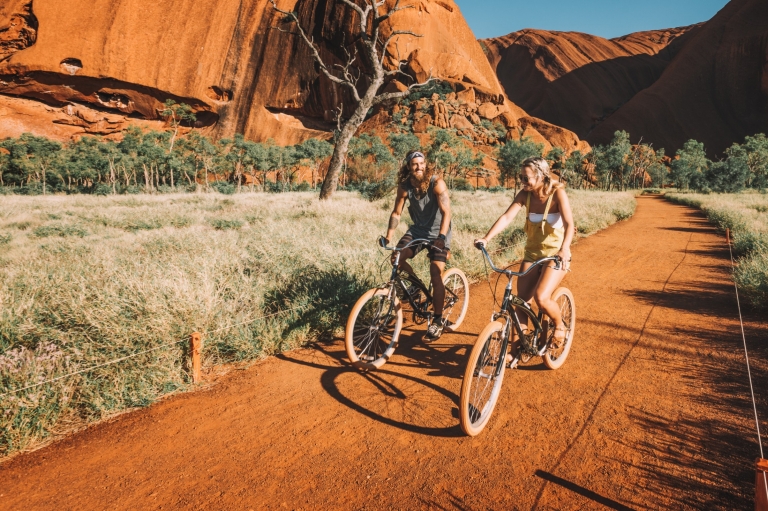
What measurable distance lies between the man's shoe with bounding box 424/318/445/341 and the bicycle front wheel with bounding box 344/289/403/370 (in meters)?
0.45

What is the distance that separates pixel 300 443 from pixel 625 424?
258cm

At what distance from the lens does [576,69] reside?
137375 millimetres

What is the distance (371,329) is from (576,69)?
6360 inches

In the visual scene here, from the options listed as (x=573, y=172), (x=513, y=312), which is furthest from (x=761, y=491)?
(x=573, y=172)

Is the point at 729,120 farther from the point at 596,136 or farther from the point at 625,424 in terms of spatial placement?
the point at 625,424

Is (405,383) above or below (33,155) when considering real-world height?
above

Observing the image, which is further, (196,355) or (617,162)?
(617,162)

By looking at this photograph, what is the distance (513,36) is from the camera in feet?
548

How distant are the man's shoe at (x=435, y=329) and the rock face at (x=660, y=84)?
394 feet

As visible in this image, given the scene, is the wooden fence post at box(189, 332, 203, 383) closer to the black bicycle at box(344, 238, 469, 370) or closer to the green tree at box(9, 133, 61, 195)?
the black bicycle at box(344, 238, 469, 370)

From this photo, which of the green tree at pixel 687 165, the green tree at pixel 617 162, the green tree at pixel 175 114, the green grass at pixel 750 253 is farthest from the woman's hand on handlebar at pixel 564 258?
the green tree at pixel 175 114

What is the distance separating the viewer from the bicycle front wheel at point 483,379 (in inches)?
Result: 118

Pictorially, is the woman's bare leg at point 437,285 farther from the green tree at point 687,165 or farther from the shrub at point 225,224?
the green tree at point 687,165

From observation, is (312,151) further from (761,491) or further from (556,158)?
(761,491)
